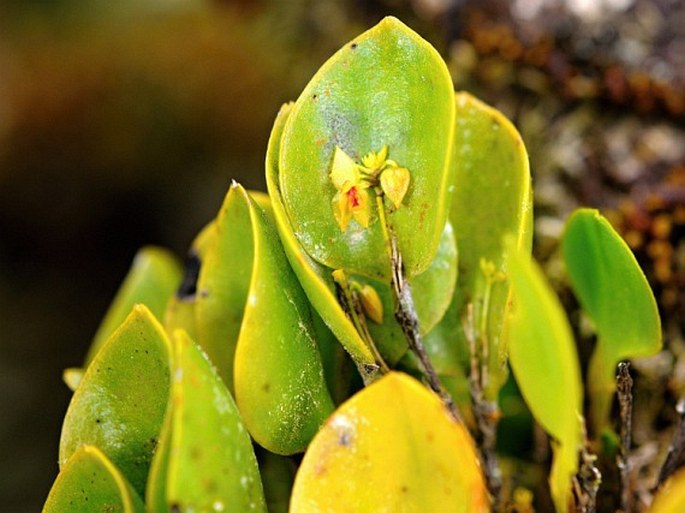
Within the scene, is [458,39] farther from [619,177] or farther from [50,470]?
[50,470]

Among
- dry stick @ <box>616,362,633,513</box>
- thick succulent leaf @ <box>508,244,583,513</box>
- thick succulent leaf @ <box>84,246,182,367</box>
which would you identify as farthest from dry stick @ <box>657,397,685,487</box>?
thick succulent leaf @ <box>84,246,182,367</box>

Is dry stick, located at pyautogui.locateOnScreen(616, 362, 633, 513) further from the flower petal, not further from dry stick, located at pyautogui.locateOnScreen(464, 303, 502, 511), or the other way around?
the flower petal

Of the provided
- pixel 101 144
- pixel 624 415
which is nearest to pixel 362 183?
pixel 624 415

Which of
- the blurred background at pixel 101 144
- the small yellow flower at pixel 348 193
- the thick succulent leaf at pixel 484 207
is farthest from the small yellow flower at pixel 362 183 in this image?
the blurred background at pixel 101 144

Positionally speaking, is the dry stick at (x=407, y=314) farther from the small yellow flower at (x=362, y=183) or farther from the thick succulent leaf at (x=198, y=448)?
the thick succulent leaf at (x=198, y=448)

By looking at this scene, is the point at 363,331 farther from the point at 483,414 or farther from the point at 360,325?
the point at 483,414

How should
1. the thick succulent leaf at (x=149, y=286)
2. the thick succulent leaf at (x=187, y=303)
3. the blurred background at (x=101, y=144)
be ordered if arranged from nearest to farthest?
the thick succulent leaf at (x=187, y=303), the thick succulent leaf at (x=149, y=286), the blurred background at (x=101, y=144)
